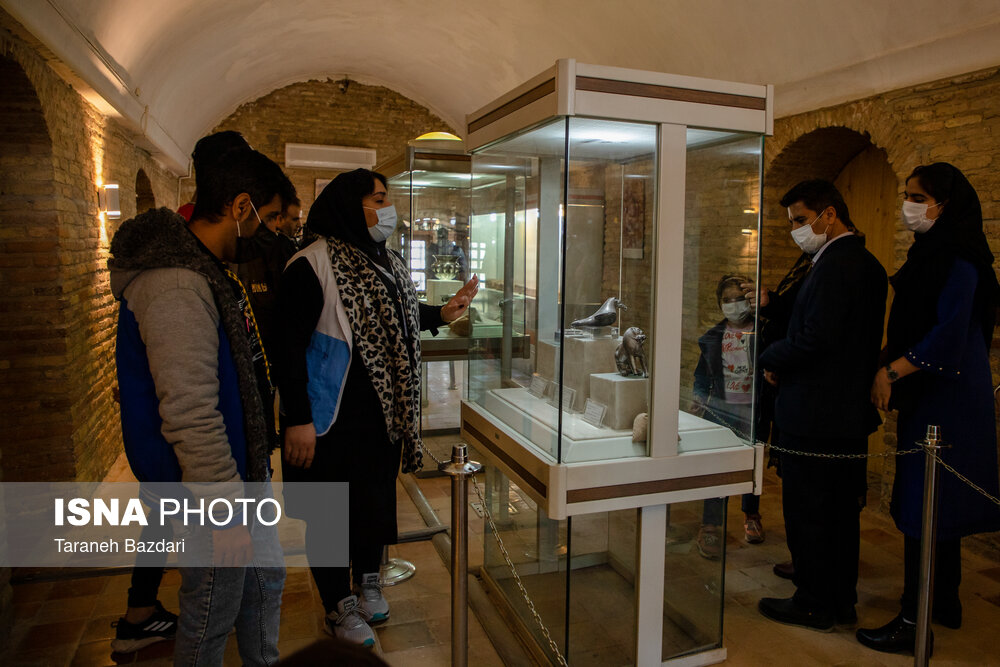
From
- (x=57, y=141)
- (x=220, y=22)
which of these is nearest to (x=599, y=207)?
(x=57, y=141)

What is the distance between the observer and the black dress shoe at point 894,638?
3.08 meters

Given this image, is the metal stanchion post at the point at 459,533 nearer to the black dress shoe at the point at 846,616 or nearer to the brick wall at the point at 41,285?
the black dress shoe at the point at 846,616

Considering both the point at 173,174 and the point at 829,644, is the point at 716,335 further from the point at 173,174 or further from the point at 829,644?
the point at 173,174

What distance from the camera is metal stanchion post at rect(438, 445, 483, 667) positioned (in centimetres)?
230

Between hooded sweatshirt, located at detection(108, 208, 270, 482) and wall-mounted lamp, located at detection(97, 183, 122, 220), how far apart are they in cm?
473

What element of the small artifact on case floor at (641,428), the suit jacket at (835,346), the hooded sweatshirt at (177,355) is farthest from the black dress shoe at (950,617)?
the hooded sweatshirt at (177,355)

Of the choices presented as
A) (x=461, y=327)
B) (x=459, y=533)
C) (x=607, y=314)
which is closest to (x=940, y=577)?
(x=607, y=314)

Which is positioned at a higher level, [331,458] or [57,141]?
[57,141]

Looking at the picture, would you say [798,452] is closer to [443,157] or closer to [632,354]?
[632,354]

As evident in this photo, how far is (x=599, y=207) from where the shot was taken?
2.58 m

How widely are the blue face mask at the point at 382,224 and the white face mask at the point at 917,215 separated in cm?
223

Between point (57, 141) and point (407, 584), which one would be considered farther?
point (57, 141)

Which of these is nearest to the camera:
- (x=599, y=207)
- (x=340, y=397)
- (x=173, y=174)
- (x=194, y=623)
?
(x=194, y=623)

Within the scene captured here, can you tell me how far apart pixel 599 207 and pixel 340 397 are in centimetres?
123
